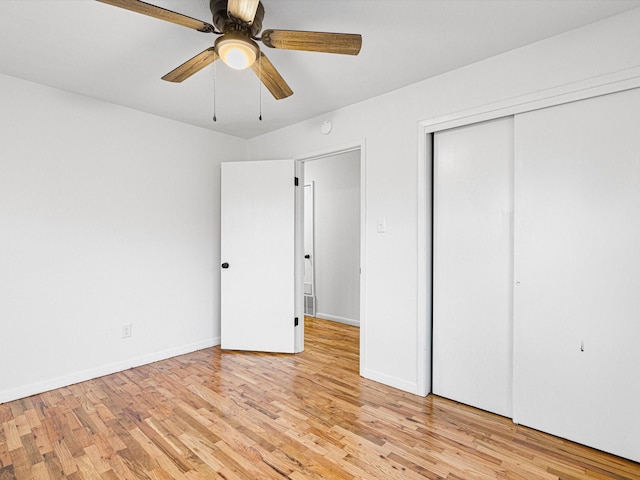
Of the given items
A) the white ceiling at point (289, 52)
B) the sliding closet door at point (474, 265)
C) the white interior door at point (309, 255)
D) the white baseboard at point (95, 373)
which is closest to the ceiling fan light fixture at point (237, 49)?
the white ceiling at point (289, 52)

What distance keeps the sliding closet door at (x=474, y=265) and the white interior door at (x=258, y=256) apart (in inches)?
59.9

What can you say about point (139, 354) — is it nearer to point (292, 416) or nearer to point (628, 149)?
point (292, 416)

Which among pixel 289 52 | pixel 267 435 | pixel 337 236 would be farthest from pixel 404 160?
pixel 337 236

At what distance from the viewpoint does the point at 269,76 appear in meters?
2.01

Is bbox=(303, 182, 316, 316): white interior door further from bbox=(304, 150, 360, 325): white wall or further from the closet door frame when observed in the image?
the closet door frame

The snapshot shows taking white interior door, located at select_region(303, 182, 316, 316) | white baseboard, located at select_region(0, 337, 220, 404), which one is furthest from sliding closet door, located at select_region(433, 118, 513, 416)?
white interior door, located at select_region(303, 182, 316, 316)

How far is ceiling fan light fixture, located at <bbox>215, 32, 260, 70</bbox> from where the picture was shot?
1.61 metres

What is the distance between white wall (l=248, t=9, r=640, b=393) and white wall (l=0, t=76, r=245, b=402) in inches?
66.3

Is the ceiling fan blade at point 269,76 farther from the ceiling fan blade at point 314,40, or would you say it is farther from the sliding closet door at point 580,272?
the sliding closet door at point 580,272

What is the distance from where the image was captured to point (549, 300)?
2.10m

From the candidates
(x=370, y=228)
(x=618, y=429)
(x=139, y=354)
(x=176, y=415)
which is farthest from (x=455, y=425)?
(x=139, y=354)

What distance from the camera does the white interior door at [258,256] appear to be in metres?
3.57

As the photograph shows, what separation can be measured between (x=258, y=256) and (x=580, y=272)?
2.71 meters

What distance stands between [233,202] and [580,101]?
3.00m
